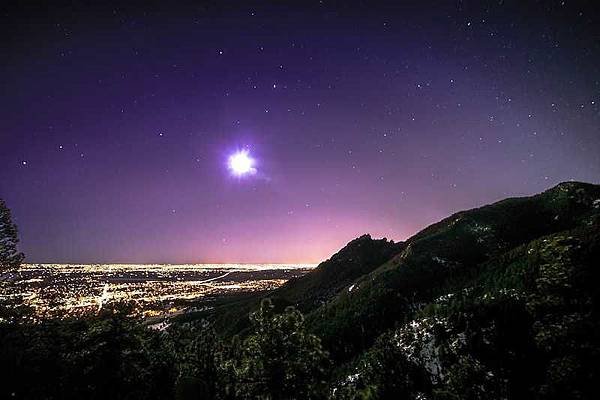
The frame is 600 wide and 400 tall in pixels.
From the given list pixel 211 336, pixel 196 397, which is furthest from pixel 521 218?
pixel 196 397

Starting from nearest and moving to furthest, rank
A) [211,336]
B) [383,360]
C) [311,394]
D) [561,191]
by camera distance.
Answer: [311,394], [211,336], [383,360], [561,191]

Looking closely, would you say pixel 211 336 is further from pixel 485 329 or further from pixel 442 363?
pixel 485 329

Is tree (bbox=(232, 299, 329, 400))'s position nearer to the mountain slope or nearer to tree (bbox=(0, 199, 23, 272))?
tree (bbox=(0, 199, 23, 272))

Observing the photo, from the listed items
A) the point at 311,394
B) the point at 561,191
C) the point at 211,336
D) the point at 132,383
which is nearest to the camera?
the point at 132,383

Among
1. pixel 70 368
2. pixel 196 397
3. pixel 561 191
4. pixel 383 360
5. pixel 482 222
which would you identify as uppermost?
pixel 561 191

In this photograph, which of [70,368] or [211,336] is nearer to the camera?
[70,368]

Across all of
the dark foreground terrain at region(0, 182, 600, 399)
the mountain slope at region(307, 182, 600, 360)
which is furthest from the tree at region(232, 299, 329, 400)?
the mountain slope at region(307, 182, 600, 360)

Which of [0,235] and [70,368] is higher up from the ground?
[0,235]

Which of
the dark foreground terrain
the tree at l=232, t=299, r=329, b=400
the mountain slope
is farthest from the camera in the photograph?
the mountain slope

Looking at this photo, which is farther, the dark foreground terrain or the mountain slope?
the mountain slope
